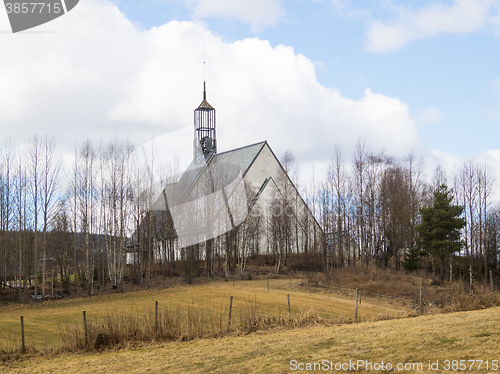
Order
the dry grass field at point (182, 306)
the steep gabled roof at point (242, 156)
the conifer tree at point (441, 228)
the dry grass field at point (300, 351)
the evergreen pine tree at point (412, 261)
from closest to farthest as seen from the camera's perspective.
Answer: the dry grass field at point (300, 351)
the dry grass field at point (182, 306)
the conifer tree at point (441, 228)
the evergreen pine tree at point (412, 261)
the steep gabled roof at point (242, 156)

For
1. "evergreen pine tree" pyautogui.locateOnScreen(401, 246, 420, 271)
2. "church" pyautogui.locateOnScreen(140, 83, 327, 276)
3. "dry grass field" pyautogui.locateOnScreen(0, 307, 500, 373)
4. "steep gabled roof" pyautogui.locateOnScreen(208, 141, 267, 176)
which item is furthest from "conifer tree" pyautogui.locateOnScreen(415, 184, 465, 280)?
"dry grass field" pyautogui.locateOnScreen(0, 307, 500, 373)

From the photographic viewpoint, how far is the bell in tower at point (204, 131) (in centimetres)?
4519

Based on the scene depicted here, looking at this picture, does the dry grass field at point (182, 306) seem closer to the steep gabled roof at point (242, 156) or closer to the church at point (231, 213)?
the church at point (231, 213)

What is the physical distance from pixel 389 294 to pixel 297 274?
40.9 feet

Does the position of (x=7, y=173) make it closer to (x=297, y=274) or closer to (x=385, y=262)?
(x=297, y=274)

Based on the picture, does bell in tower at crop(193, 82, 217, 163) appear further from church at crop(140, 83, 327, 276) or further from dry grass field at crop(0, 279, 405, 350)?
dry grass field at crop(0, 279, 405, 350)

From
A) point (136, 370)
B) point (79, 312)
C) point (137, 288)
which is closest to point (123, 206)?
point (137, 288)

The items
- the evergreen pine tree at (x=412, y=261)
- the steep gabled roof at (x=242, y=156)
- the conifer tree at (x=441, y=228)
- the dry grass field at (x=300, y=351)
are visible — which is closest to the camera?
the dry grass field at (x=300, y=351)

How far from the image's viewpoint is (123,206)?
3309cm

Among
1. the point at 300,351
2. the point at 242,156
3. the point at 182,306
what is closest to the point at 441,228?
the point at 182,306

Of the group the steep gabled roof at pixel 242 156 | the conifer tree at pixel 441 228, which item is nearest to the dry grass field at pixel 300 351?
the conifer tree at pixel 441 228

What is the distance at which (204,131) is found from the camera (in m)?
46.5

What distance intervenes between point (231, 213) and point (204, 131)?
36.0ft

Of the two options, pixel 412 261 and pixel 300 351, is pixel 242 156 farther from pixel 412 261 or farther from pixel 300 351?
pixel 300 351
